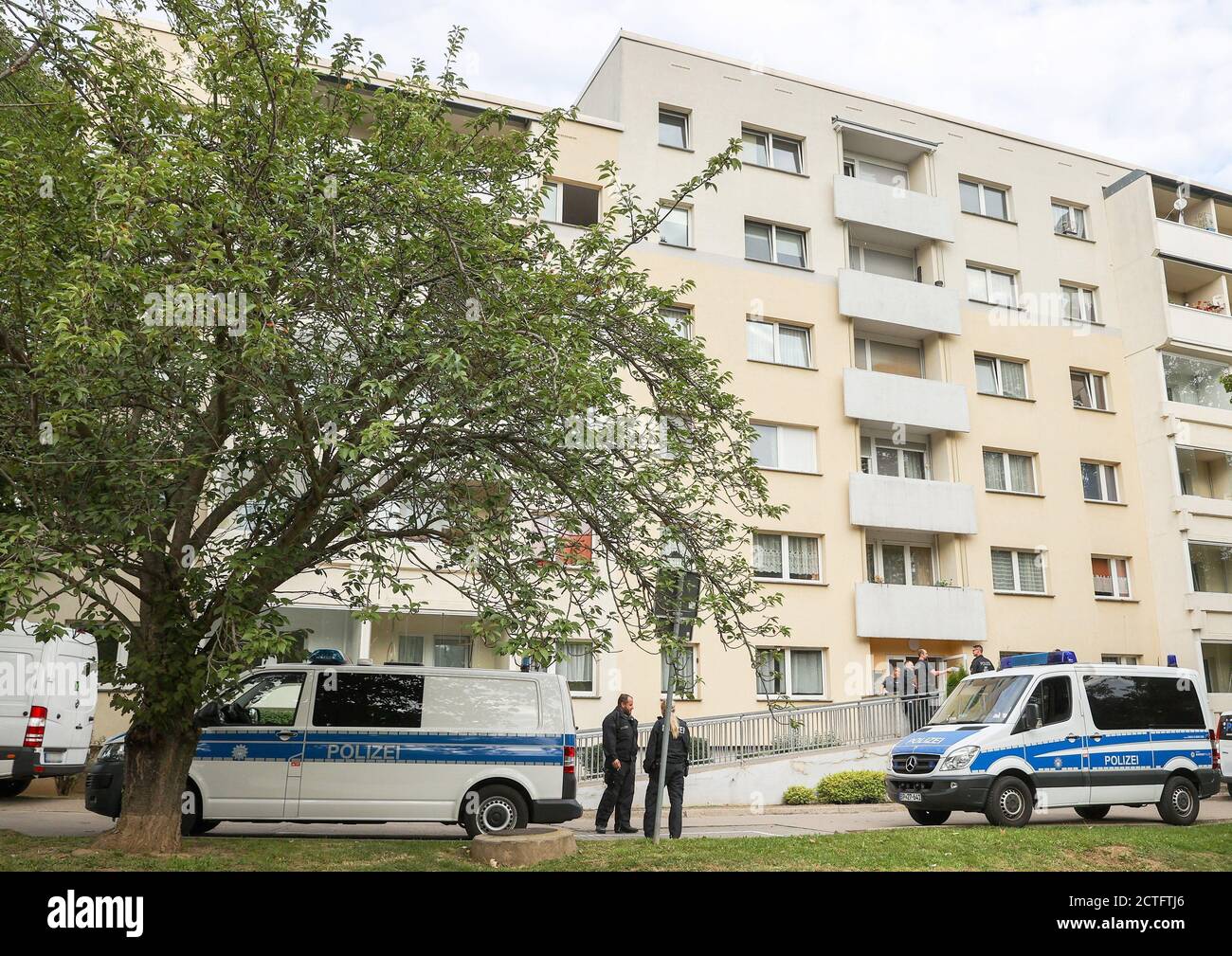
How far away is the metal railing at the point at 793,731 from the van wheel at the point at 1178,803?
597 cm

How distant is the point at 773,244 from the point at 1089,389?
10.9 metres

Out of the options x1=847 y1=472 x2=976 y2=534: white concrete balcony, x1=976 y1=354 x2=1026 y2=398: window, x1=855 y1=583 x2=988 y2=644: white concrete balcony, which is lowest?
x1=855 y1=583 x2=988 y2=644: white concrete balcony

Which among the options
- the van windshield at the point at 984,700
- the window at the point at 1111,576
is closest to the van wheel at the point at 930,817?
the van windshield at the point at 984,700

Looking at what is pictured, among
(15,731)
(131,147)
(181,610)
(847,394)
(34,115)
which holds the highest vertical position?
(847,394)

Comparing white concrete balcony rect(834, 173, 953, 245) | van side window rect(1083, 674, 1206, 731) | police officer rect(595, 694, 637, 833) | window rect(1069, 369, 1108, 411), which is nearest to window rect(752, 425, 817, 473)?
white concrete balcony rect(834, 173, 953, 245)

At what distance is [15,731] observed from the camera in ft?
49.8

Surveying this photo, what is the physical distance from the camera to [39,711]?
15.4 meters

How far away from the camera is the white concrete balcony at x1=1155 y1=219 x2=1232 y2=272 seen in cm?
3021

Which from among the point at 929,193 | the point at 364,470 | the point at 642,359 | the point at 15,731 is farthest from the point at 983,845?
the point at 929,193

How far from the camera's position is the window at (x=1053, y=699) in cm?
1373

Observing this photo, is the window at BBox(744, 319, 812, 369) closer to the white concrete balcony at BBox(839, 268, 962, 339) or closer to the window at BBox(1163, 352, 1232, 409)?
the white concrete balcony at BBox(839, 268, 962, 339)

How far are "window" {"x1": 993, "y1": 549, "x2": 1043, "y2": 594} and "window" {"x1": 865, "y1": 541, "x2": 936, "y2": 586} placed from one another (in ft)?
5.60

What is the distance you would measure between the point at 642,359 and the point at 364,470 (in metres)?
3.22

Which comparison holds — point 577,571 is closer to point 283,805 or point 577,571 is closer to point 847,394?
point 283,805
